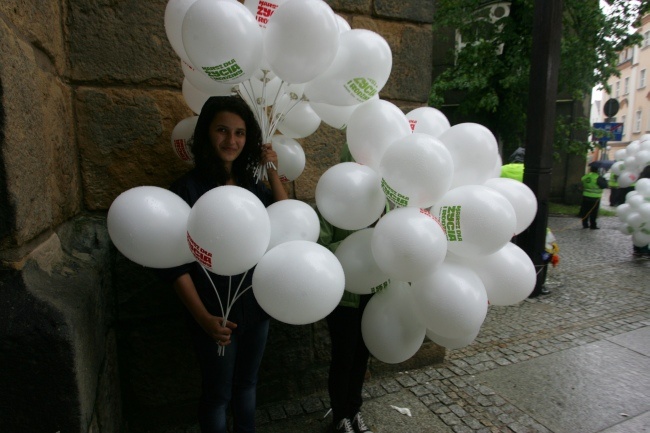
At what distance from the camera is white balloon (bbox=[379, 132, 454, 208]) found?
1.57m

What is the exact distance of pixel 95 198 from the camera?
2.19 m

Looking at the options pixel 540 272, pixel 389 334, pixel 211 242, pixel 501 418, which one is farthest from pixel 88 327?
pixel 540 272

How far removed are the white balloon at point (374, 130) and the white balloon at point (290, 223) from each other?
38 centimetres

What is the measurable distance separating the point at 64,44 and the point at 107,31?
0.21m

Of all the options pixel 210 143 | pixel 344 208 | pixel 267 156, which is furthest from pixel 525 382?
pixel 210 143

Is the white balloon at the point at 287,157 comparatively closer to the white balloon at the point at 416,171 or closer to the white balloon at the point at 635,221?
the white balloon at the point at 416,171

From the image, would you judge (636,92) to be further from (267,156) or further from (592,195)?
(267,156)

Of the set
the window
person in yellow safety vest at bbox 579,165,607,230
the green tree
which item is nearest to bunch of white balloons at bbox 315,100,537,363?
the green tree

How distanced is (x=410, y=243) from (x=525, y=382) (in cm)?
204

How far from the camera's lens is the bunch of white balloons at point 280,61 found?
149 centimetres

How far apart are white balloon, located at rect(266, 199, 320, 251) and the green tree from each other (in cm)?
764

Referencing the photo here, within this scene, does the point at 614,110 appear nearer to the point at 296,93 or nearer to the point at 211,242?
the point at 296,93

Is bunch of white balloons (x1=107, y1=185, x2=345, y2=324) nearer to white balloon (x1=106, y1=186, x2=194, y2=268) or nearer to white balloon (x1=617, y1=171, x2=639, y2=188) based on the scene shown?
white balloon (x1=106, y1=186, x2=194, y2=268)

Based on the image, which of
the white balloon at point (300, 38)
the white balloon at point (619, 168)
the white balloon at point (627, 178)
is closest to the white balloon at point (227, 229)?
the white balloon at point (300, 38)
